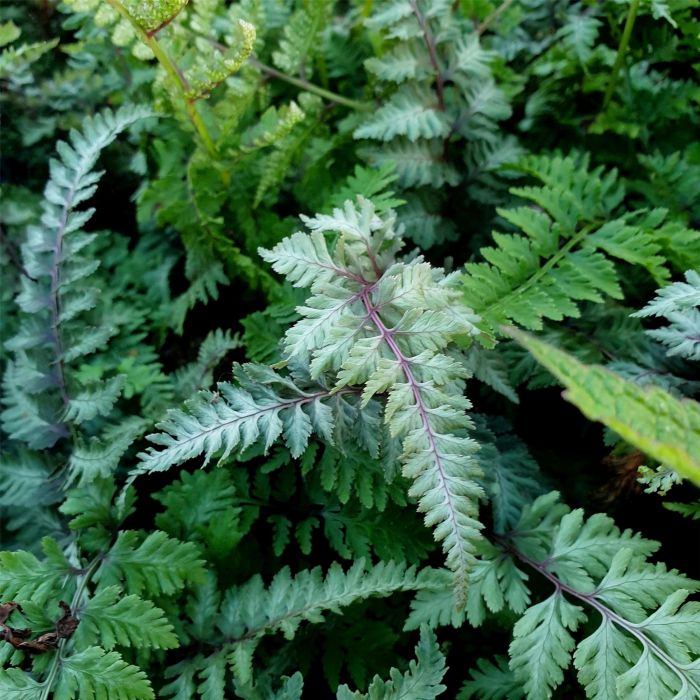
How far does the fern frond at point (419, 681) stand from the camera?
109cm

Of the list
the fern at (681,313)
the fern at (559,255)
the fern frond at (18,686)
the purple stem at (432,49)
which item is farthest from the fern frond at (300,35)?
the fern frond at (18,686)

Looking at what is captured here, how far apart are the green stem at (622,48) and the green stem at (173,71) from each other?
3.14 feet

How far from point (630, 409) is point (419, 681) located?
62 cm

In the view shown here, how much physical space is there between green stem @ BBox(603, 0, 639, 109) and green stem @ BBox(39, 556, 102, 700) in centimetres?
155

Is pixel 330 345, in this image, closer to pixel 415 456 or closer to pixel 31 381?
pixel 415 456

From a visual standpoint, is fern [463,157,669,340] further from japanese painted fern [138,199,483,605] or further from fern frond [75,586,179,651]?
fern frond [75,586,179,651]

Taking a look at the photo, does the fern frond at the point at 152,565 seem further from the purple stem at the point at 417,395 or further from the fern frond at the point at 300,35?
the fern frond at the point at 300,35

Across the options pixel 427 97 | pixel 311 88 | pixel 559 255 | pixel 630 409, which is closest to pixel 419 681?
pixel 630 409

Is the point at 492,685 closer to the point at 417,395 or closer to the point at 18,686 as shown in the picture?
the point at 417,395

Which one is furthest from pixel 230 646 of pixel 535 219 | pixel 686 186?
pixel 686 186

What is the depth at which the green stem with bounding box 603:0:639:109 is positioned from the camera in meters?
1.52

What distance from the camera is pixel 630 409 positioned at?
2.51 ft

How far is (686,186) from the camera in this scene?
1.58 meters

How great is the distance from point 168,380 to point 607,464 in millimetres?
975
